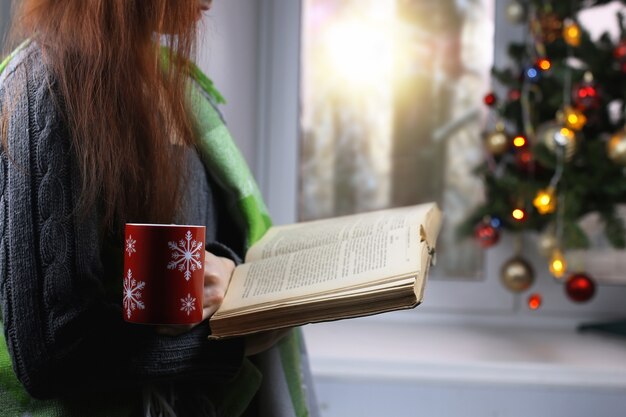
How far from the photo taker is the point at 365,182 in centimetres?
169

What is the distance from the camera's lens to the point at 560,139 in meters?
1.31

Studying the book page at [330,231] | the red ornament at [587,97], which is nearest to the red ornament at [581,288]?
the red ornament at [587,97]

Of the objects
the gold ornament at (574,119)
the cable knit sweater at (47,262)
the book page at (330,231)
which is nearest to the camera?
the cable knit sweater at (47,262)

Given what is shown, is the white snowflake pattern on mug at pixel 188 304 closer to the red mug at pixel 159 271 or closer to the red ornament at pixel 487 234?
the red mug at pixel 159 271

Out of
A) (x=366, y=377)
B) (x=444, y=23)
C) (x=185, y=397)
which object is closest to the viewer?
(x=185, y=397)

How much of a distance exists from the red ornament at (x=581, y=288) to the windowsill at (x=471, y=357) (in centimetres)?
11

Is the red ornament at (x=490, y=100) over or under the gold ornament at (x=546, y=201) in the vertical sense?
over

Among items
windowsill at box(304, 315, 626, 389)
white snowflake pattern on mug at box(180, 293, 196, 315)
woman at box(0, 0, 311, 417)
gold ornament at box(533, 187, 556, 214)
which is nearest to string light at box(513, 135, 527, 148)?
gold ornament at box(533, 187, 556, 214)

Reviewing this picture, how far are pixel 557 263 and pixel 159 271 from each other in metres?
1.04

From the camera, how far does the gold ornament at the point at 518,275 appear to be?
143 centimetres

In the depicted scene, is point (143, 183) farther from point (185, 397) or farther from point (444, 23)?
point (444, 23)

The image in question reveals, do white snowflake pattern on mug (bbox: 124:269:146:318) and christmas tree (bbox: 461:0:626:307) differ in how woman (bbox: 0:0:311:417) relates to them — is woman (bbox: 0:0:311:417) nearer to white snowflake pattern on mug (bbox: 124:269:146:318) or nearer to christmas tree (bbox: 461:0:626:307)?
white snowflake pattern on mug (bbox: 124:269:146:318)

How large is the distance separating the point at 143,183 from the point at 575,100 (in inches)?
41.3

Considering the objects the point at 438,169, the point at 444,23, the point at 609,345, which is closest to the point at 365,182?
the point at 438,169
